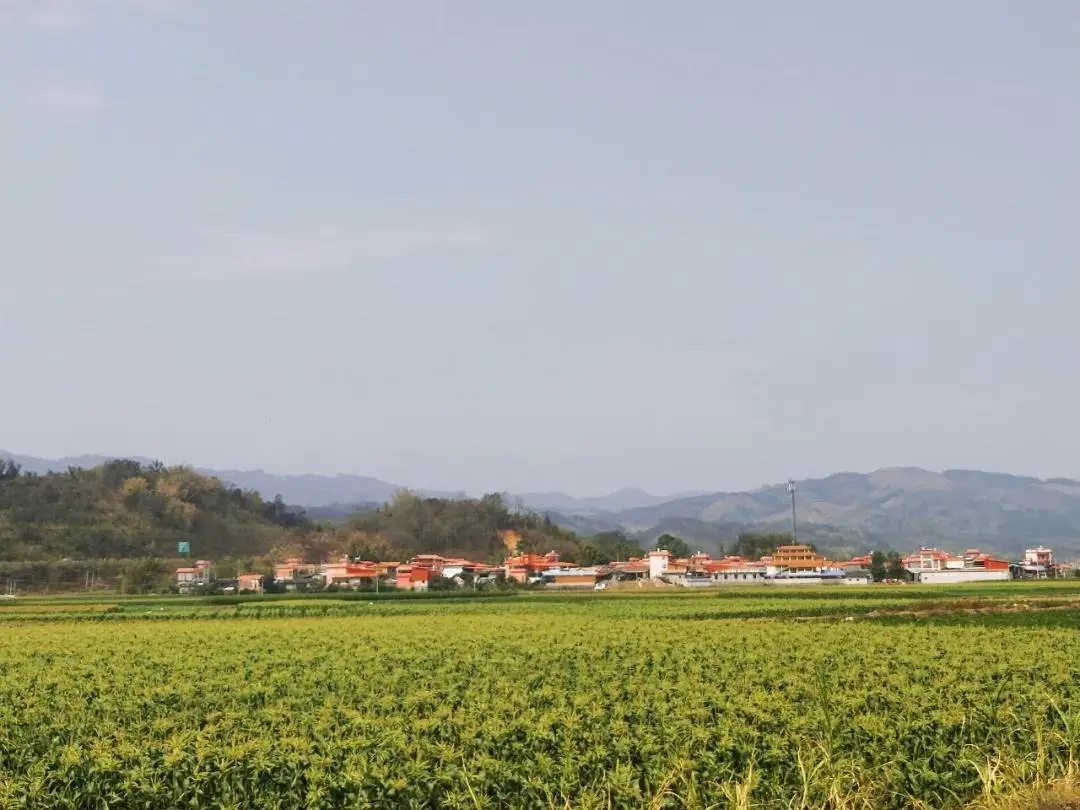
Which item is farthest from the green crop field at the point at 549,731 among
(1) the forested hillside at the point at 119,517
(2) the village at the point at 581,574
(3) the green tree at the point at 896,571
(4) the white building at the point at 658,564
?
(1) the forested hillside at the point at 119,517

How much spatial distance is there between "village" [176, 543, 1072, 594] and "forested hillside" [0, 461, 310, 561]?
52.3ft

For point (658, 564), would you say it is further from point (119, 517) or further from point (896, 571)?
point (119, 517)

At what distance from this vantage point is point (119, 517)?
166m

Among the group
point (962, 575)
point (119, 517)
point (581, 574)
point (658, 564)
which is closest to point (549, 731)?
point (581, 574)

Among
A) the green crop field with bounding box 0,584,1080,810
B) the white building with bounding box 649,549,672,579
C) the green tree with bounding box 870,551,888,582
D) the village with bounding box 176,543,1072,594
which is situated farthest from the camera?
the white building with bounding box 649,549,672,579

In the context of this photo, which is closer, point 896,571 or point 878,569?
point 896,571

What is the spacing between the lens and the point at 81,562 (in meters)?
132

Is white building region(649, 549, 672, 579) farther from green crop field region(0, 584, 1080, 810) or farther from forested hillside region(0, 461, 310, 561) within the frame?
green crop field region(0, 584, 1080, 810)

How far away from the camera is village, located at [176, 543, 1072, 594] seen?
11806 centimetres

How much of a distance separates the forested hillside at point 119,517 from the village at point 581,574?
1595 cm

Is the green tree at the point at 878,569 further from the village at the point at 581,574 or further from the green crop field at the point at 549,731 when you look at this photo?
the green crop field at the point at 549,731

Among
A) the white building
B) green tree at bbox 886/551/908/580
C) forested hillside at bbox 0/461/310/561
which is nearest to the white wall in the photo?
green tree at bbox 886/551/908/580

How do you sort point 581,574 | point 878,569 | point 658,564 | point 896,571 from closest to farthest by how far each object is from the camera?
1. point 581,574
2. point 896,571
3. point 878,569
4. point 658,564

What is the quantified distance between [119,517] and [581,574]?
7494 centimetres
